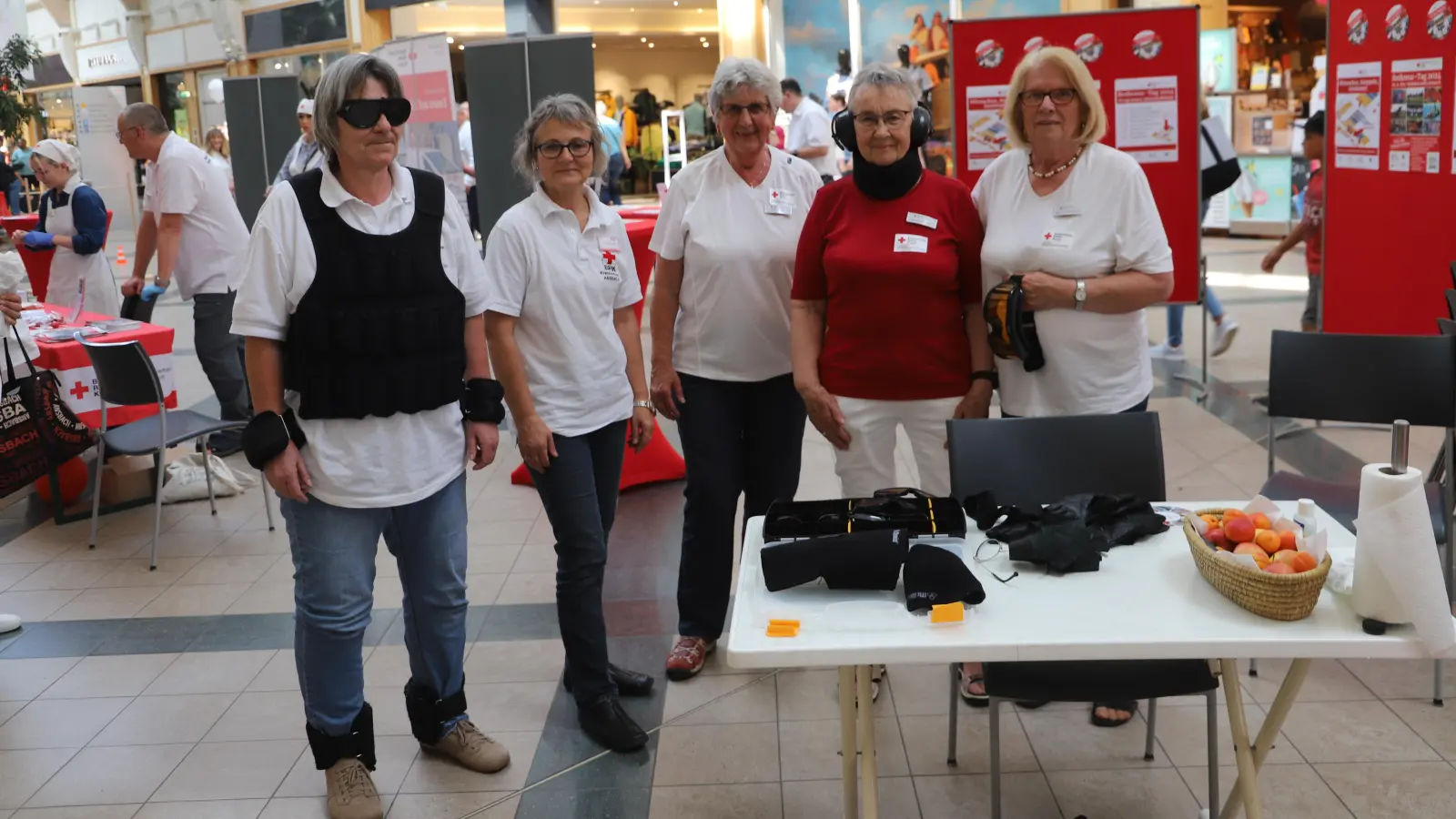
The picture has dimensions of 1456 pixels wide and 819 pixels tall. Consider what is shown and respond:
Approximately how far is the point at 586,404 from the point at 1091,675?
4.05 feet

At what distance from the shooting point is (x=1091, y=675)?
7.47 ft

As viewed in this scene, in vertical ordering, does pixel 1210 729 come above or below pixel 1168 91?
below

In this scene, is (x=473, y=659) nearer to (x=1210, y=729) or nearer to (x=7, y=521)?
(x=1210, y=729)

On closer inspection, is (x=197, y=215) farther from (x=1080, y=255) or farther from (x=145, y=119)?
(x=1080, y=255)

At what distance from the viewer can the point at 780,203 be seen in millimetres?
3029

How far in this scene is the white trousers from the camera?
2.93 m

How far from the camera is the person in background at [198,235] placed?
18.5 feet

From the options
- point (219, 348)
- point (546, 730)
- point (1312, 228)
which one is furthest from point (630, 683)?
point (1312, 228)

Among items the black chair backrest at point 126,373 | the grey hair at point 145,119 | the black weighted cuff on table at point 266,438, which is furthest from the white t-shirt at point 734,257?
the grey hair at point 145,119

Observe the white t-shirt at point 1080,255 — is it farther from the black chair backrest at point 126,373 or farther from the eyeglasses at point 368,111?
the black chair backrest at point 126,373

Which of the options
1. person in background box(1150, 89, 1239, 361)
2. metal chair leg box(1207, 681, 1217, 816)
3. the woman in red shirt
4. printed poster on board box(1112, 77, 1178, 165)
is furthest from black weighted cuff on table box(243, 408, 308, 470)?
person in background box(1150, 89, 1239, 361)

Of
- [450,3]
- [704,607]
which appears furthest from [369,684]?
[450,3]

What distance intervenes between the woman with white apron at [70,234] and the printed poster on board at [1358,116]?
5.82 m

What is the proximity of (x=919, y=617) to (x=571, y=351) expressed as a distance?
1187mm
